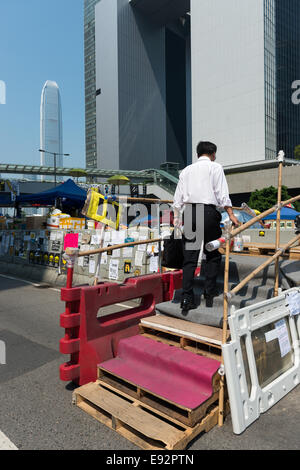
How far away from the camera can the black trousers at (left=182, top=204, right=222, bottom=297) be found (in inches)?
148

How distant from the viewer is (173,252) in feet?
13.8

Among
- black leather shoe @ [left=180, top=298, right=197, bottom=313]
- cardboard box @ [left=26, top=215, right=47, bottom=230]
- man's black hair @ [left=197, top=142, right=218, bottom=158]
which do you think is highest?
man's black hair @ [left=197, top=142, right=218, bottom=158]

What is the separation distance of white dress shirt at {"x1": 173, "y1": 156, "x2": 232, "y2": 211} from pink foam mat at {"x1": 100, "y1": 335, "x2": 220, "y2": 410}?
1.69m

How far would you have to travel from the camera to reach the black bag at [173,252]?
13.8 ft

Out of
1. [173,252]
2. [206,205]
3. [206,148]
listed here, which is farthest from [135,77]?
[206,205]

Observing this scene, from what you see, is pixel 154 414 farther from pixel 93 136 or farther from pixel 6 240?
pixel 93 136

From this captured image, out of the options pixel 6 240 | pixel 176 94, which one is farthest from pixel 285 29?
pixel 6 240

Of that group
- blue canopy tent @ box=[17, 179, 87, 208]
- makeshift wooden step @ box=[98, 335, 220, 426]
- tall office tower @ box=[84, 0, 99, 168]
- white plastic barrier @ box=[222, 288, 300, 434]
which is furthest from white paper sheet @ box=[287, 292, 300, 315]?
tall office tower @ box=[84, 0, 99, 168]

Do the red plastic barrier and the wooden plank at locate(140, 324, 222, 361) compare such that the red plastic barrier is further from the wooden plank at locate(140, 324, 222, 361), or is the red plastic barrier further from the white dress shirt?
the white dress shirt

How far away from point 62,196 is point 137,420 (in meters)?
12.0

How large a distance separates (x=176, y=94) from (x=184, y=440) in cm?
9714

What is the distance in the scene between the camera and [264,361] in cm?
314

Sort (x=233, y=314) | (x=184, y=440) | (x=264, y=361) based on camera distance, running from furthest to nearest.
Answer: (x=264, y=361)
(x=233, y=314)
(x=184, y=440)

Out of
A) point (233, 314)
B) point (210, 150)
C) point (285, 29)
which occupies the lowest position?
point (233, 314)
